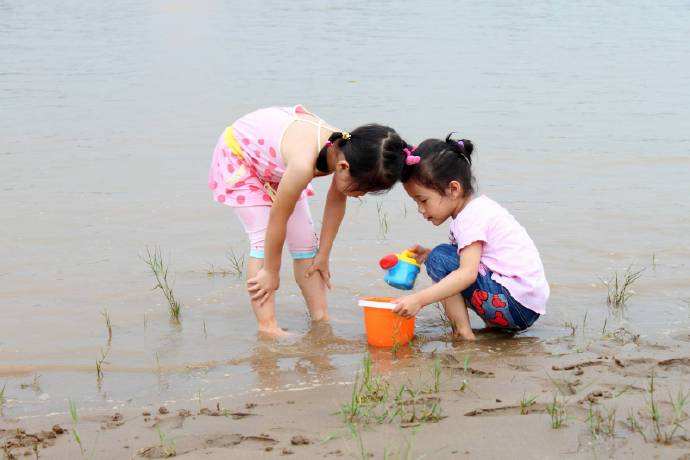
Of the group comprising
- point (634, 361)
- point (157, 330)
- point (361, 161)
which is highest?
point (361, 161)

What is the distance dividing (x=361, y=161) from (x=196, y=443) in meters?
1.40

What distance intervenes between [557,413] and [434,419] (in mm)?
383

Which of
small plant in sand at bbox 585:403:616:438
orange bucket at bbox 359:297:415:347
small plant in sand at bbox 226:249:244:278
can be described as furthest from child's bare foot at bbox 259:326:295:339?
small plant in sand at bbox 585:403:616:438

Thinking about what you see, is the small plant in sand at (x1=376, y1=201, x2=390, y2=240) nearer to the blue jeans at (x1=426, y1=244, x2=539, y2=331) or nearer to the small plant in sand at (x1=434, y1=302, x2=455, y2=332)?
the small plant in sand at (x1=434, y1=302, x2=455, y2=332)

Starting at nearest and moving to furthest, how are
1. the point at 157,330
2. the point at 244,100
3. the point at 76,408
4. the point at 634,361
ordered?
the point at 76,408
the point at 634,361
the point at 157,330
the point at 244,100

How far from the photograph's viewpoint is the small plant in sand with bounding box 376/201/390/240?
227 inches

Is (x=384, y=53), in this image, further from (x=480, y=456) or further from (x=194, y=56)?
(x=480, y=456)

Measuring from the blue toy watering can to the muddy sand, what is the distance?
1.61 feet

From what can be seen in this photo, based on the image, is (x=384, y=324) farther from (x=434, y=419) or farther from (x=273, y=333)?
(x=434, y=419)

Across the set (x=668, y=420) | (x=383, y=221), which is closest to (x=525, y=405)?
(x=668, y=420)

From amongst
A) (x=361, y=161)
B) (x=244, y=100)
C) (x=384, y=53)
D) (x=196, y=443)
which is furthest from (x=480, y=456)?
(x=384, y=53)

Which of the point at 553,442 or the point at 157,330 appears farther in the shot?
the point at 157,330

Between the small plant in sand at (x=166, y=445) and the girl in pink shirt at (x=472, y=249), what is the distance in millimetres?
1435

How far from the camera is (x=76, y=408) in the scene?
335 cm
